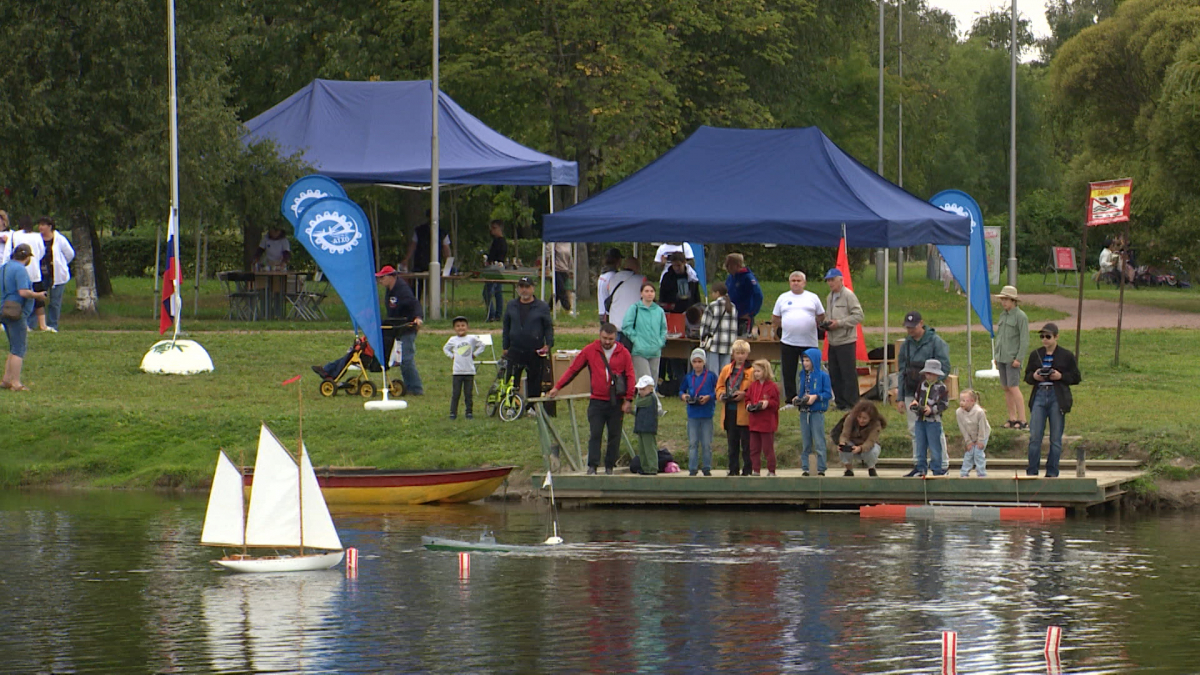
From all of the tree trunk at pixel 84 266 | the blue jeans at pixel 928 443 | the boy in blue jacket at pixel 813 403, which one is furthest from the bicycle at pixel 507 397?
the tree trunk at pixel 84 266

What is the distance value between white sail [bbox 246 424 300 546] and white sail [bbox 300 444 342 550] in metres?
0.11

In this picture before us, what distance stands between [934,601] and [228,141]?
22.4 meters

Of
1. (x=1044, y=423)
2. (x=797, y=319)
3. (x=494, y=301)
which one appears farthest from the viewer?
(x=494, y=301)

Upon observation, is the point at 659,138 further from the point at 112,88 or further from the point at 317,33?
the point at 112,88

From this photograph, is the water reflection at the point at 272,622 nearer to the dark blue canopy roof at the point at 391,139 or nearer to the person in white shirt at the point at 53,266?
the person in white shirt at the point at 53,266

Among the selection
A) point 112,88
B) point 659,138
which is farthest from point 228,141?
point 659,138

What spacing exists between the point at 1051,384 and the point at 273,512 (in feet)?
27.2

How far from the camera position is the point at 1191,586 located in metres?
15.9

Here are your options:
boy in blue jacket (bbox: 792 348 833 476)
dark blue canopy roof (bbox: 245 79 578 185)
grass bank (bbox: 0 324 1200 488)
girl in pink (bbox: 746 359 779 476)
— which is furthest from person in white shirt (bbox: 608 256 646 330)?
dark blue canopy roof (bbox: 245 79 578 185)

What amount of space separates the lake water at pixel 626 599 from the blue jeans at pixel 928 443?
109cm

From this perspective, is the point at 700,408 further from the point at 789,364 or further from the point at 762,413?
the point at 789,364

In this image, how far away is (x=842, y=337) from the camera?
2291 cm

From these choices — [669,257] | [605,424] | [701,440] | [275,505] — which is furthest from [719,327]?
[275,505]

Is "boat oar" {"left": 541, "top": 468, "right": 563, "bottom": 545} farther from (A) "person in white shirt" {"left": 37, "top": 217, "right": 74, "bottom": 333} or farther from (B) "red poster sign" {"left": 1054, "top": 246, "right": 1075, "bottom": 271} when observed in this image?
(B) "red poster sign" {"left": 1054, "top": 246, "right": 1075, "bottom": 271}
